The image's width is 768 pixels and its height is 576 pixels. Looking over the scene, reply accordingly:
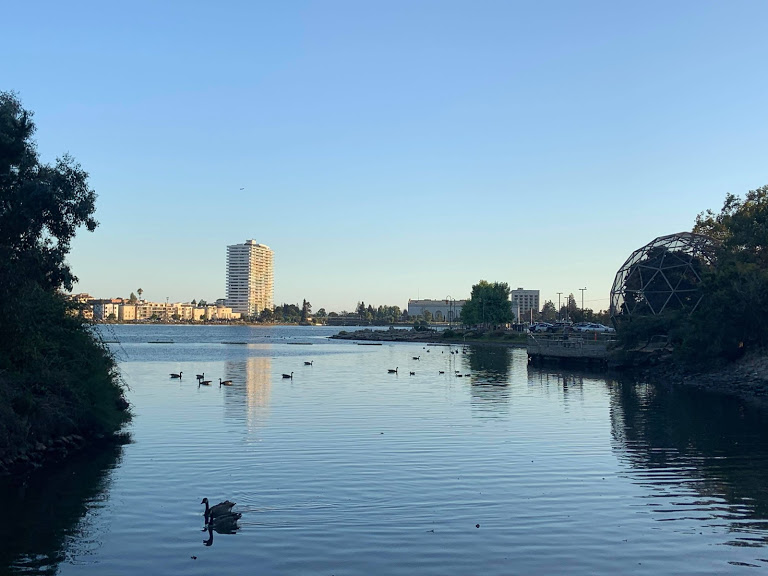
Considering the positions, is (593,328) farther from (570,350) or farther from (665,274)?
(570,350)

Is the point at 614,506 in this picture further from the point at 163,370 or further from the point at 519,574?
the point at 163,370

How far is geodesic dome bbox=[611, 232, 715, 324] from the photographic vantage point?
76688mm

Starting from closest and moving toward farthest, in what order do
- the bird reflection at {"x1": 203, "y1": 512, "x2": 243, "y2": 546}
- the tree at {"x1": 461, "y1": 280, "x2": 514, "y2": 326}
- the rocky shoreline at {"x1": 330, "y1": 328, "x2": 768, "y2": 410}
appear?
the bird reflection at {"x1": 203, "y1": 512, "x2": 243, "y2": 546}, the rocky shoreline at {"x1": 330, "y1": 328, "x2": 768, "y2": 410}, the tree at {"x1": 461, "y1": 280, "x2": 514, "y2": 326}

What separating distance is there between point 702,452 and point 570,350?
5039 cm

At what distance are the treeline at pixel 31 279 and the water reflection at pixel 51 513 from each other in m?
2.22

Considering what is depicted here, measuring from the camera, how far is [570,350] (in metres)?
76.9

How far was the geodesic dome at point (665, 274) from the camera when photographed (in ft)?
252

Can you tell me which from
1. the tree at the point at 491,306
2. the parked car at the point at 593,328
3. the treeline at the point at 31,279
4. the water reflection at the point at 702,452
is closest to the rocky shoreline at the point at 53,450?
the treeline at the point at 31,279

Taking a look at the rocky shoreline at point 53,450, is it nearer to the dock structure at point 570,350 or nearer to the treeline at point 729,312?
the treeline at point 729,312

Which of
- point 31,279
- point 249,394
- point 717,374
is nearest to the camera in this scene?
point 31,279

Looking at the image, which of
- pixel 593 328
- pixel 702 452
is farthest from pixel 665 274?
pixel 702 452

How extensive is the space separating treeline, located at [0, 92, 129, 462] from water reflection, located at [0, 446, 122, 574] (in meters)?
2.22

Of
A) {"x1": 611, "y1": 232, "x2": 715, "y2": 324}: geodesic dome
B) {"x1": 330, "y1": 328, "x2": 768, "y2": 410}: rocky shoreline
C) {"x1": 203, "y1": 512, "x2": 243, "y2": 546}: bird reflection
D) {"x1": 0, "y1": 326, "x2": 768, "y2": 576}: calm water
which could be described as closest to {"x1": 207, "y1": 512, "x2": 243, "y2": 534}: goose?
{"x1": 203, "y1": 512, "x2": 243, "y2": 546}: bird reflection

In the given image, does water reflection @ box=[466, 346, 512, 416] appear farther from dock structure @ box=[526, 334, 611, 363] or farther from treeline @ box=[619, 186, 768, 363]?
treeline @ box=[619, 186, 768, 363]
